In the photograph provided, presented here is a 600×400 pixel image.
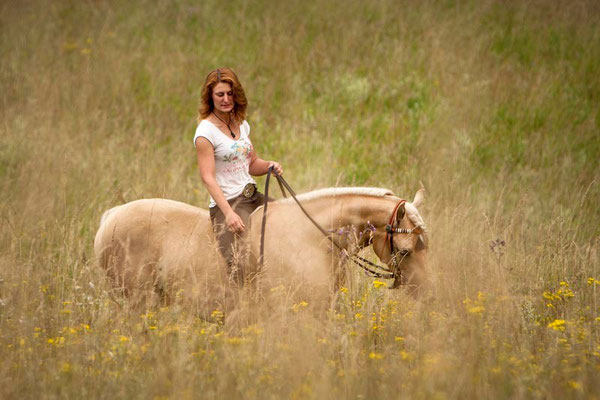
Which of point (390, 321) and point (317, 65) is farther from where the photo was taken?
point (317, 65)

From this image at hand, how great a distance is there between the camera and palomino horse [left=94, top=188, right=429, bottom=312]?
4.65 meters

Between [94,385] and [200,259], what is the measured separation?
149 centimetres

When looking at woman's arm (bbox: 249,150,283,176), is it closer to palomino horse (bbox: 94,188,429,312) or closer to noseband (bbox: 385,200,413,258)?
palomino horse (bbox: 94,188,429,312)

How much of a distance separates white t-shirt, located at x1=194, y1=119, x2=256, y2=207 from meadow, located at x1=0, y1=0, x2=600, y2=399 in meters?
1.17

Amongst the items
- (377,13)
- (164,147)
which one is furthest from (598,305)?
(377,13)

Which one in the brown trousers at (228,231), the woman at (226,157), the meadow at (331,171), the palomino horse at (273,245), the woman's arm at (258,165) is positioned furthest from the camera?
the woman's arm at (258,165)

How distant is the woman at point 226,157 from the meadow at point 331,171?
799mm

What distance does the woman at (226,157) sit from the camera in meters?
4.77

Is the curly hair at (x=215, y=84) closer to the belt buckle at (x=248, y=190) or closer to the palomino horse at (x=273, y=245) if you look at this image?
the belt buckle at (x=248, y=190)

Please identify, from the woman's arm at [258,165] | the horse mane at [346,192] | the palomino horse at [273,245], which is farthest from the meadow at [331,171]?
the woman's arm at [258,165]

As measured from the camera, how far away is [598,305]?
555 centimetres

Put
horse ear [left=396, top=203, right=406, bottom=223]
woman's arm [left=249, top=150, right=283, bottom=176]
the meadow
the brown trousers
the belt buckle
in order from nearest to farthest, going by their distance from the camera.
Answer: the meadow → horse ear [left=396, top=203, right=406, bottom=223] → the brown trousers → the belt buckle → woman's arm [left=249, top=150, right=283, bottom=176]

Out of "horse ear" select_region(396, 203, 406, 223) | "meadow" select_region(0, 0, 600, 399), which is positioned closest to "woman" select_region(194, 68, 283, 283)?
"meadow" select_region(0, 0, 600, 399)

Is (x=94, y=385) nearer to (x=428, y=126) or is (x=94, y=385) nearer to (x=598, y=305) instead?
(x=598, y=305)
